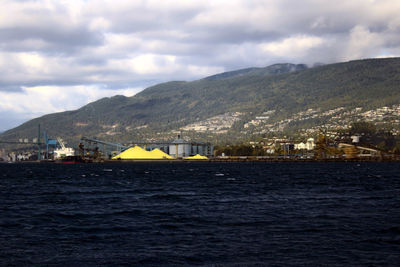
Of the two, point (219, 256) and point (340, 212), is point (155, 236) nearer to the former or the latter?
point (219, 256)

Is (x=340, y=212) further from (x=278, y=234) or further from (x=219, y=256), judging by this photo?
(x=219, y=256)

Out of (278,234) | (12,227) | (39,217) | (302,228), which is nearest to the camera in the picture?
(278,234)

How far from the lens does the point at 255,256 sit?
1187 inches

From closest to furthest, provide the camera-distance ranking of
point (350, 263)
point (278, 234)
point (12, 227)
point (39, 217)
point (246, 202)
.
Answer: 1. point (350, 263)
2. point (278, 234)
3. point (12, 227)
4. point (39, 217)
5. point (246, 202)

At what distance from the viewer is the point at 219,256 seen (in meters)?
30.2

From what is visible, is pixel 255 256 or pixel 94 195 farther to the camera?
pixel 94 195

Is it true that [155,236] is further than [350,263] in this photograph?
Yes

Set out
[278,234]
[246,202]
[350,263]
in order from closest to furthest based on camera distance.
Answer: [350,263] < [278,234] < [246,202]

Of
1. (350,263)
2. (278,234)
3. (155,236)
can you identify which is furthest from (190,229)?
(350,263)

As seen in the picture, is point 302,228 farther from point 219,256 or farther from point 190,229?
point 219,256

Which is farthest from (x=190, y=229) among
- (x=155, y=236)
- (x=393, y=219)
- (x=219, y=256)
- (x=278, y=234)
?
(x=393, y=219)

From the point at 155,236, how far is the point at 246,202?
2228cm

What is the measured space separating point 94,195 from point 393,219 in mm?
39694

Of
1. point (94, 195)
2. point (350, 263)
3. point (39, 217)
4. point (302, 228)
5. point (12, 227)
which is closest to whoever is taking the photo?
point (350, 263)
